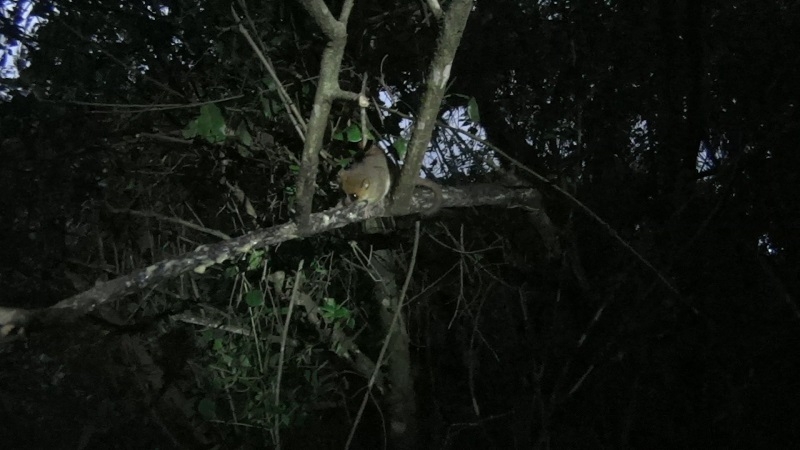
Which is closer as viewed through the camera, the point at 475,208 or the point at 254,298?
the point at 254,298

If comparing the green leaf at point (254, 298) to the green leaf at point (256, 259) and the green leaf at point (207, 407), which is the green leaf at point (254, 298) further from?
the green leaf at point (207, 407)

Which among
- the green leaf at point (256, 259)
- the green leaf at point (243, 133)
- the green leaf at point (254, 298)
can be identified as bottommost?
the green leaf at point (254, 298)

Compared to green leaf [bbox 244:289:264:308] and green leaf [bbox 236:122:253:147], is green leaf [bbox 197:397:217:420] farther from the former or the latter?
green leaf [bbox 236:122:253:147]

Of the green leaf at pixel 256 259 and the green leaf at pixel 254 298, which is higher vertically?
the green leaf at pixel 256 259

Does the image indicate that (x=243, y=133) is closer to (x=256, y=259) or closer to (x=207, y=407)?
(x=256, y=259)

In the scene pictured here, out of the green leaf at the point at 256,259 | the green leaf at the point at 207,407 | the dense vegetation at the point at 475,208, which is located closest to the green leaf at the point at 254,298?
the dense vegetation at the point at 475,208

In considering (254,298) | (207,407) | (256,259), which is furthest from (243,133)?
(207,407)

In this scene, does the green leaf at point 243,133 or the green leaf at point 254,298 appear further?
the green leaf at point 254,298

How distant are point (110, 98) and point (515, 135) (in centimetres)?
225

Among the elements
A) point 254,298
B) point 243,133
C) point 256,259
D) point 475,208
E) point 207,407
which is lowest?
point 207,407

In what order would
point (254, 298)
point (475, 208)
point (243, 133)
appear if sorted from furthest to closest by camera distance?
1. point (475, 208)
2. point (254, 298)
3. point (243, 133)

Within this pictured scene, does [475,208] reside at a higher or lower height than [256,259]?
higher

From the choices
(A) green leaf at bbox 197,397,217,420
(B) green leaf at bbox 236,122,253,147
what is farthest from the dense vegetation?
(A) green leaf at bbox 197,397,217,420

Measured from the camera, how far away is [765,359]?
11.4 ft
